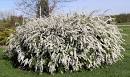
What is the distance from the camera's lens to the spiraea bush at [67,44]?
1117 cm

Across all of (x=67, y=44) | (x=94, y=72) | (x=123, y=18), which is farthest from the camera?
(x=123, y=18)

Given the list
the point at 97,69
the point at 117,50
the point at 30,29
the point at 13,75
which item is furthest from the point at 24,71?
the point at 117,50

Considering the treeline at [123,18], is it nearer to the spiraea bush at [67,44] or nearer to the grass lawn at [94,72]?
the spiraea bush at [67,44]

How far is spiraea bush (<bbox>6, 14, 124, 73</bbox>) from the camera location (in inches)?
440

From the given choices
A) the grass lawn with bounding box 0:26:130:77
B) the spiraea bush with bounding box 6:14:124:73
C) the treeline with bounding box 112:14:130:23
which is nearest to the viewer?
the grass lawn with bounding box 0:26:130:77

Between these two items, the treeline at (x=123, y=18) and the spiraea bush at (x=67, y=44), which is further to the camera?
the treeline at (x=123, y=18)

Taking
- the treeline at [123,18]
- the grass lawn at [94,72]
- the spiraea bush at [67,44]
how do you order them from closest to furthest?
the grass lawn at [94,72] → the spiraea bush at [67,44] → the treeline at [123,18]

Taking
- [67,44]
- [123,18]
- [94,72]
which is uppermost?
[67,44]

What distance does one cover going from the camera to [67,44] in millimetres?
11305

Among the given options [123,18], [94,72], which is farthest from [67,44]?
[123,18]

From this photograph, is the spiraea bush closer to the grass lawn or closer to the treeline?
the grass lawn

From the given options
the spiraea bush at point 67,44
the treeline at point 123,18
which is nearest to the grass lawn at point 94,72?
the spiraea bush at point 67,44

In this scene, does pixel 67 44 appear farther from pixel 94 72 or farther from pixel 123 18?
pixel 123 18

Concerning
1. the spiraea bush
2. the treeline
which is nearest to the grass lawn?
the spiraea bush
